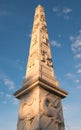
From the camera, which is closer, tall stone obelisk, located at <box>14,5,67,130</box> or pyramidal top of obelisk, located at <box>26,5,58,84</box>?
tall stone obelisk, located at <box>14,5,67,130</box>

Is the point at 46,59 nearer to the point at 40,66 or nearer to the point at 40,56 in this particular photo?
the point at 40,56

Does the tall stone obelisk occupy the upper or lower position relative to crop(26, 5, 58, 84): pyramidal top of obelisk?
lower

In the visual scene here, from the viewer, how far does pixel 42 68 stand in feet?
23.6

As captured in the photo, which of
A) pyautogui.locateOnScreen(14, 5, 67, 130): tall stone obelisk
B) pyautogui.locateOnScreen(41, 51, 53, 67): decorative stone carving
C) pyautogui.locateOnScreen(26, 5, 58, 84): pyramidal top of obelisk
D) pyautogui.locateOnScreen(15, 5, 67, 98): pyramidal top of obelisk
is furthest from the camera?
pyautogui.locateOnScreen(41, 51, 53, 67): decorative stone carving

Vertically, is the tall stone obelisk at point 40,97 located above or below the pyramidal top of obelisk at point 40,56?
below

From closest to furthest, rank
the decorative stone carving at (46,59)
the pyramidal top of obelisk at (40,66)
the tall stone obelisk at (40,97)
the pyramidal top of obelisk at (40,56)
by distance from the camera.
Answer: the tall stone obelisk at (40,97), the pyramidal top of obelisk at (40,66), the pyramidal top of obelisk at (40,56), the decorative stone carving at (46,59)

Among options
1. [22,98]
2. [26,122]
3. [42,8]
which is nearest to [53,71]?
[22,98]

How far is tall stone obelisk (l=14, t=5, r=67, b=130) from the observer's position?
5812 mm

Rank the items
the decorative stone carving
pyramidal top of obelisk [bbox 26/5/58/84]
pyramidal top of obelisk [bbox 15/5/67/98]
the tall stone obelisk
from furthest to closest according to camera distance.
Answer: the decorative stone carving < pyramidal top of obelisk [bbox 26/5/58/84] < pyramidal top of obelisk [bbox 15/5/67/98] < the tall stone obelisk

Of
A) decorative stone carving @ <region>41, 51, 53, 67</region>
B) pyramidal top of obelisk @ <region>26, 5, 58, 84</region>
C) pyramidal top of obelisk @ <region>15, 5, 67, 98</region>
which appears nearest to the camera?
pyramidal top of obelisk @ <region>15, 5, 67, 98</region>

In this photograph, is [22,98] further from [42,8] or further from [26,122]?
[42,8]

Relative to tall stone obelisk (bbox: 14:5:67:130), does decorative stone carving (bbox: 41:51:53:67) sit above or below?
above

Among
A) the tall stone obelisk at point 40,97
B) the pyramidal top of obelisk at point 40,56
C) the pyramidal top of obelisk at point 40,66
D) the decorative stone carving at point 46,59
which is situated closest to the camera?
the tall stone obelisk at point 40,97

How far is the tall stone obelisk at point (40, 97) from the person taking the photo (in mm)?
5812
